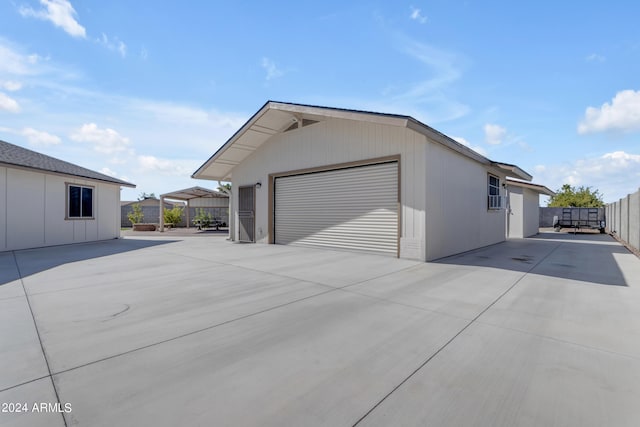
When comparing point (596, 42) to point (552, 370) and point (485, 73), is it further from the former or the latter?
point (552, 370)

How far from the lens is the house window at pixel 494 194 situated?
35.8ft

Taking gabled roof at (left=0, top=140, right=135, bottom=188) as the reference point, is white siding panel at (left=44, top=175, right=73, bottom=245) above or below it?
below

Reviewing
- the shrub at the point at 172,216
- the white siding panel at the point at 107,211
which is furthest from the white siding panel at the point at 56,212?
the shrub at the point at 172,216

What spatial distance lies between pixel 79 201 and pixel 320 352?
13727mm

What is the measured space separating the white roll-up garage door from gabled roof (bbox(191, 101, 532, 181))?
1.58 meters

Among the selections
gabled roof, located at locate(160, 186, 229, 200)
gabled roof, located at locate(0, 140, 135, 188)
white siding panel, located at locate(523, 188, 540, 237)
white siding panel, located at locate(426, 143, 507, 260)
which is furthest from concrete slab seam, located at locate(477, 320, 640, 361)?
gabled roof, located at locate(160, 186, 229, 200)

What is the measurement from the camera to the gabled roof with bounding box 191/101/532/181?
655cm

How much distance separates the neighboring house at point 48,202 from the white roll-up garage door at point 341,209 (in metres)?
8.18

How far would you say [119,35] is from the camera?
6.90 meters

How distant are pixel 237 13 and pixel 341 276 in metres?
7.36

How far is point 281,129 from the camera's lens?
10.5 metres

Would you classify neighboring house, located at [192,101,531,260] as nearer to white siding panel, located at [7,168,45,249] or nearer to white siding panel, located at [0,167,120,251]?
white siding panel, located at [0,167,120,251]

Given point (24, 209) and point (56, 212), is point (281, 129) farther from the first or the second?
point (24, 209)

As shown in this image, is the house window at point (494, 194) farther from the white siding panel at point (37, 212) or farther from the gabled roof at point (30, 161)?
the white siding panel at point (37, 212)
